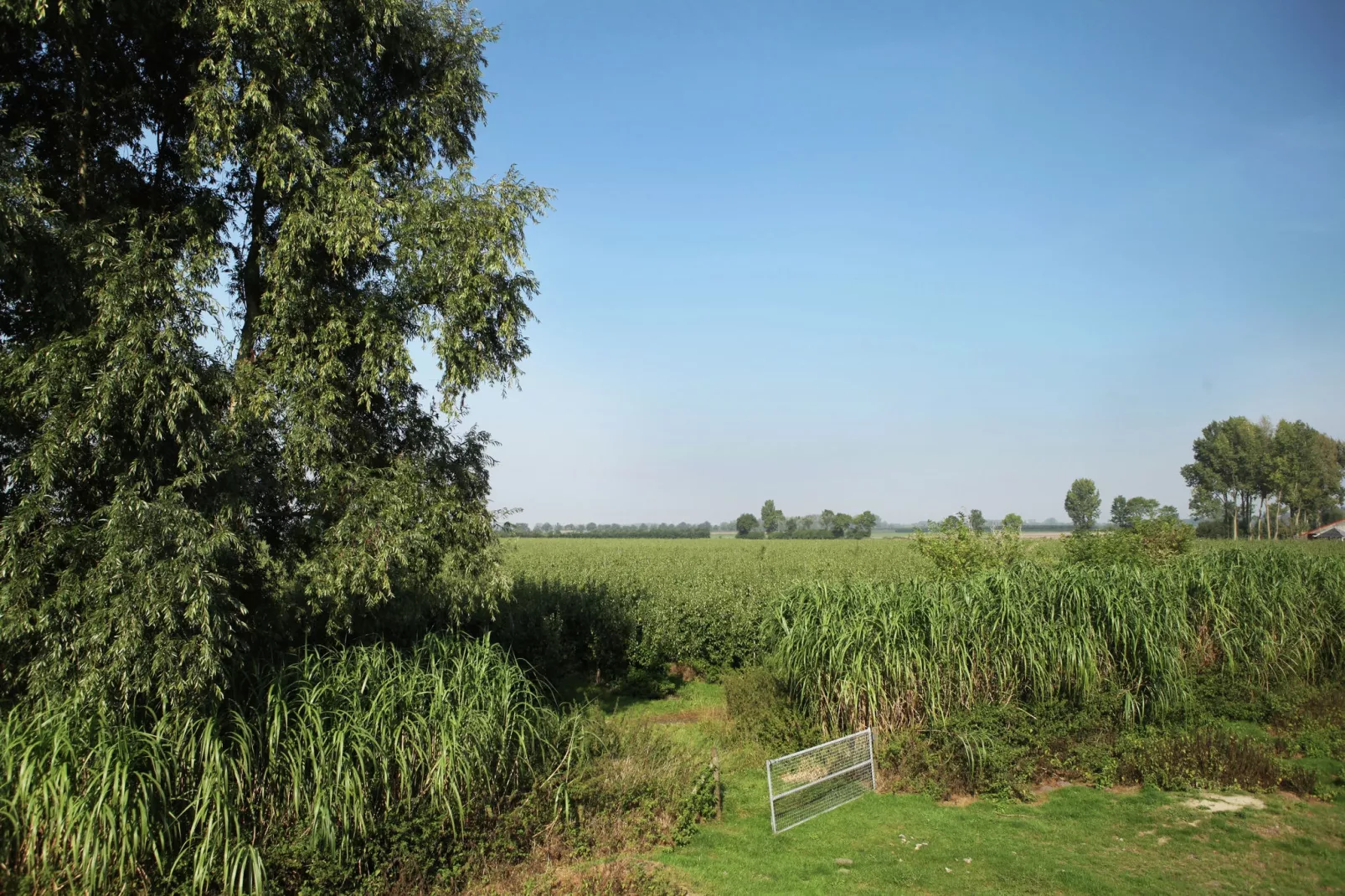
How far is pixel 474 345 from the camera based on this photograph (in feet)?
30.0

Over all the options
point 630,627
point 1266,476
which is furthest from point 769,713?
point 1266,476

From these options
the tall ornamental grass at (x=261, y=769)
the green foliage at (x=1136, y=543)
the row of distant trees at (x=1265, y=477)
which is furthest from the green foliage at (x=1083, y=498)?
the tall ornamental grass at (x=261, y=769)

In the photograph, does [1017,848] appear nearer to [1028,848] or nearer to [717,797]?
[1028,848]

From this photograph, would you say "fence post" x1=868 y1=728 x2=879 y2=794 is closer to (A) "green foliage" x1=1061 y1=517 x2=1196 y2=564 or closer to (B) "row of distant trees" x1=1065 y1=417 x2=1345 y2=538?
(A) "green foliage" x1=1061 y1=517 x2=1196 y2=564

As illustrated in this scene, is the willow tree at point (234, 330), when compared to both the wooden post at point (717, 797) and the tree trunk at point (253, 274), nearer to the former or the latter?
the tree trunk at point (253, 274)

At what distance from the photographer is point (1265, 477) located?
8025cm

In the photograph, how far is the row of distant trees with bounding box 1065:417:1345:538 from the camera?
77.3 m

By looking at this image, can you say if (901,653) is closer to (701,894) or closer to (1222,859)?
(1222,859)

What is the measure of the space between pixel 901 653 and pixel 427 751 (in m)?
6.27

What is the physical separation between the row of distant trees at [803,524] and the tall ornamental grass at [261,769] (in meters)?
98.5

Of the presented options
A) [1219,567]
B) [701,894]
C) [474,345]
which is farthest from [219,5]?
[1219,567]

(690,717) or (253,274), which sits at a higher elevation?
(253,274)

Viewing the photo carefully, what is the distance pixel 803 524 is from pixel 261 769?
135 m

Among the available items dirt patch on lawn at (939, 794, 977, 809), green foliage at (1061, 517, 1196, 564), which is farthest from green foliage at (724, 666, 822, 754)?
green foliage at (1061, 517, 1196, 564)
